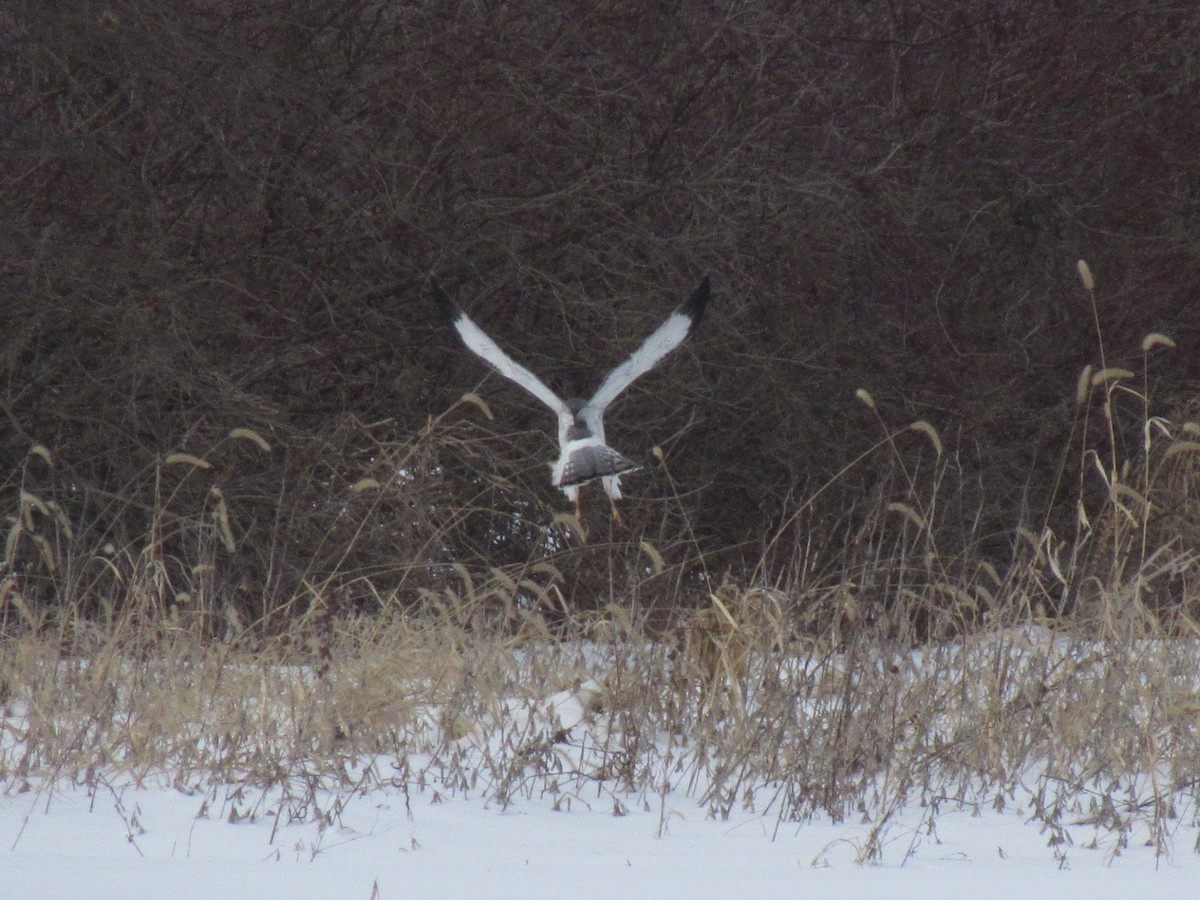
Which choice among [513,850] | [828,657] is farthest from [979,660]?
[513,850]

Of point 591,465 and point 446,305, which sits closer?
point 591,465

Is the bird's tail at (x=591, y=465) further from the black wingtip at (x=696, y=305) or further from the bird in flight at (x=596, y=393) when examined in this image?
the black wingtip at (x=696, y=305)

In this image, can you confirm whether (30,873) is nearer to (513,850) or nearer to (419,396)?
(513,850)

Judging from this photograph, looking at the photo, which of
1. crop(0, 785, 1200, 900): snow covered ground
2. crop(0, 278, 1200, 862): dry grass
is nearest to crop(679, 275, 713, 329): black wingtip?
crop(0, 278, 1200, 862): dry grass

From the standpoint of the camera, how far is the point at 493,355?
20.0 feet

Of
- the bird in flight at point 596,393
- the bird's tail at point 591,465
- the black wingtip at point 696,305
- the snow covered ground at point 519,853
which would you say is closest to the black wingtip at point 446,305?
the bird in flight at point 596,393

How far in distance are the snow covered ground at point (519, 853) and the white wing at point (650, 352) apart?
2546mm

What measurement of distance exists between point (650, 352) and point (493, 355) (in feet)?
2.00

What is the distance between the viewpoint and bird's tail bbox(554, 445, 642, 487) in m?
5.92

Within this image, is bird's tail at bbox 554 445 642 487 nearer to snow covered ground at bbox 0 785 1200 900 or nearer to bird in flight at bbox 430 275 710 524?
bird in flight at bbox 430 275 710 524

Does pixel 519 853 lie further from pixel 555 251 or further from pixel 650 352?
pixel 555 251

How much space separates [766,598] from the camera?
4.30 metres

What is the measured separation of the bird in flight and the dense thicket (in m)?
0.58

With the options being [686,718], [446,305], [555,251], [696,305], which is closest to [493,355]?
[446,305]
